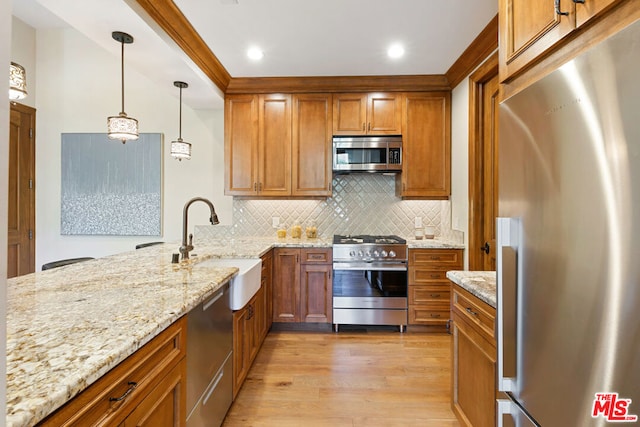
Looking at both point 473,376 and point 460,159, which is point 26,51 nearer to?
point 460,159

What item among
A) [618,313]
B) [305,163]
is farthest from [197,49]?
[618,313]

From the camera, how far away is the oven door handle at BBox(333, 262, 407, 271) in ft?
10.7

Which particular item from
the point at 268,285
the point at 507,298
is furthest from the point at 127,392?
the point at 268,285

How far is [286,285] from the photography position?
3363mm

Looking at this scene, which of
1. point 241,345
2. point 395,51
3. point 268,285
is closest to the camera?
point 241,345

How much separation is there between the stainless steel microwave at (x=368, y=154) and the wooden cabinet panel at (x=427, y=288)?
98 cm

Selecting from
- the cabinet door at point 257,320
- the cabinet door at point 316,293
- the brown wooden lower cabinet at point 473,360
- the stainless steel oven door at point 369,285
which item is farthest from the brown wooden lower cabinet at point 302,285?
the brown wooden lower cabinet at point 473,360

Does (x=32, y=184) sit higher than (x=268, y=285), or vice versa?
(x=32, y=184)

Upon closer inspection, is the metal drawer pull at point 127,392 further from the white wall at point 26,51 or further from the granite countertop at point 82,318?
the white wall at point 26,51

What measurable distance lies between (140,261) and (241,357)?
3.05 ft

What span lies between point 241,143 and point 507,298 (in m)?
3.21

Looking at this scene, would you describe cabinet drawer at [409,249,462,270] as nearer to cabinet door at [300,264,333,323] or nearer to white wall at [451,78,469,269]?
white wall at [451,78,469,269]

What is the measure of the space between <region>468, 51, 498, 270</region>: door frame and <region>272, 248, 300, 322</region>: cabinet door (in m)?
1.72

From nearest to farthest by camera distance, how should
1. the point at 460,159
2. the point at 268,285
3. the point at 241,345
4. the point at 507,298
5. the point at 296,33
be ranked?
the point at 507,298 → the point at 241,345 → the point at 296,33 → the point at 268,285 → the point at 460,159
